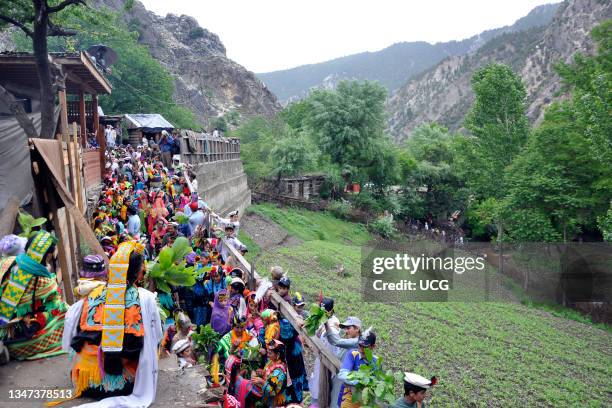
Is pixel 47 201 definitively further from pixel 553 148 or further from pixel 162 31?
pixel 162 31

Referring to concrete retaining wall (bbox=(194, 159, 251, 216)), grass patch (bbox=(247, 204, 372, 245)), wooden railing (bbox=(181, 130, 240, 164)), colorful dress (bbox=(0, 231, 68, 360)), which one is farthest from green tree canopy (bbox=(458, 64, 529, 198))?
colorful dress (bbox=(0, 231, 68, 360))

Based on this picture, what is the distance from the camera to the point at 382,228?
120 feet

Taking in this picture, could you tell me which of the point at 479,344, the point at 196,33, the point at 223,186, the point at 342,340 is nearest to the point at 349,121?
the point at 223,186

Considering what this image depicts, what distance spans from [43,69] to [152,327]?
8.79m

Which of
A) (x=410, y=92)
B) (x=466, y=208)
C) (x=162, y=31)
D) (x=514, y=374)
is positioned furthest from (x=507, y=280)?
(x=410, y=92)

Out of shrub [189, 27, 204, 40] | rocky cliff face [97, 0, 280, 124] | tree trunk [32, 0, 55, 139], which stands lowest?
tree trunk [32, 0, 55, 139]

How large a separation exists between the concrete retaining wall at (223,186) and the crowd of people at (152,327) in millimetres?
12103

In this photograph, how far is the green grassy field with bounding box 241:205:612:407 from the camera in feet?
41.2

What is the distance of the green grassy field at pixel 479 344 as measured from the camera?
12.6m

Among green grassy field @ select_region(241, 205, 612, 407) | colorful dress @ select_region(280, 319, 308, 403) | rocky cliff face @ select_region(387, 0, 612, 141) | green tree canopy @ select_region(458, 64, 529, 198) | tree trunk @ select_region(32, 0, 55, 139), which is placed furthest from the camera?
rocky cliff face @ select_region(387, 0, 612, 141)

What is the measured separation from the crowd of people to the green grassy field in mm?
6608

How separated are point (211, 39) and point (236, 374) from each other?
8856 centimetres

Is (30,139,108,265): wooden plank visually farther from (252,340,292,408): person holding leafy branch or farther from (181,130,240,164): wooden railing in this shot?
(181,130,240,164): wooden railing

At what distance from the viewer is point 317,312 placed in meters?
5.17
